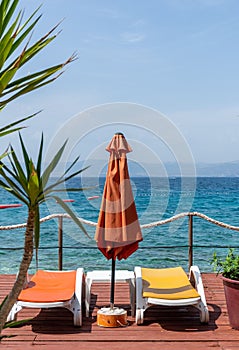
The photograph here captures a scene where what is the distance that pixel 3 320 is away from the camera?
1.94 m

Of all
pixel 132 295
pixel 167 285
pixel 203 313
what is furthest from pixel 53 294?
pixel 203 313

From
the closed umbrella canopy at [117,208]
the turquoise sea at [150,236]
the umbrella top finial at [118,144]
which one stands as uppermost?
the umbrella top finial at [118,144]

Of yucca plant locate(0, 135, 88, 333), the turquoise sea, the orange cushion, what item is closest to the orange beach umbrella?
the turquoise sea

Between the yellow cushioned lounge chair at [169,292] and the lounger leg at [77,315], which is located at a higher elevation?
the yellow cushioned lounge chair at [169,292]

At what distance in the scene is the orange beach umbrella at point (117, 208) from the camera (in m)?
4.74

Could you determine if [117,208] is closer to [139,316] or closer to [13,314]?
[139,316]

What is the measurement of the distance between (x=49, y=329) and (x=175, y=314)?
1.29 meters

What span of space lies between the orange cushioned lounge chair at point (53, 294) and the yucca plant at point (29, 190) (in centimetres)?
268

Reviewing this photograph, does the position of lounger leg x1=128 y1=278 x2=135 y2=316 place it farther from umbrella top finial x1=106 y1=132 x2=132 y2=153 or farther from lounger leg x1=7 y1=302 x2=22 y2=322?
umbrella top finial x1=106 y1=132 x2=132 y2=153

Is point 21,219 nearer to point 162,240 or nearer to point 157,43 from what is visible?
point 162,240

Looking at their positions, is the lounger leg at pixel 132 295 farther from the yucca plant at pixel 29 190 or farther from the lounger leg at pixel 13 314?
the yucca plant at pixel 29 190

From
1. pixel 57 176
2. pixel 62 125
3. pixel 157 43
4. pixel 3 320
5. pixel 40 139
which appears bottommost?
pixel 3 320

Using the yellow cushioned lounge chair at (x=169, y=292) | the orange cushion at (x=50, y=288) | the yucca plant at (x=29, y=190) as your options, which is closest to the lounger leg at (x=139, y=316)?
the yellow cushioned lounge chair at (x=169, y=292)

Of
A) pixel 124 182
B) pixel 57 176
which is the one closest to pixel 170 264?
pixel 124 182
